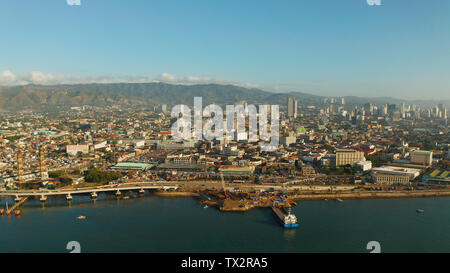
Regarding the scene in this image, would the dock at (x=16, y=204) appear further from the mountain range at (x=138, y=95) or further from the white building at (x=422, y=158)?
the mountain range at (x=138, y=95)

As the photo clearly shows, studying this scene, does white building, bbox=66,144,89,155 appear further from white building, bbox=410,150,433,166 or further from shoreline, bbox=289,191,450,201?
white building, bbox=410,150,433,166

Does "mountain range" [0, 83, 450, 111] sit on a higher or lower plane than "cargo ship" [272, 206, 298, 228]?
higher

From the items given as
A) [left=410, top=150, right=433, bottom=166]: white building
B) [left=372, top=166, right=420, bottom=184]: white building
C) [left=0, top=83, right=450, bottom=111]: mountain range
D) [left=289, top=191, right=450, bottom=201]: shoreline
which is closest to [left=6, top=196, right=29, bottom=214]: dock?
[left=289, top=191, right=450, bottom=201]: shoreline

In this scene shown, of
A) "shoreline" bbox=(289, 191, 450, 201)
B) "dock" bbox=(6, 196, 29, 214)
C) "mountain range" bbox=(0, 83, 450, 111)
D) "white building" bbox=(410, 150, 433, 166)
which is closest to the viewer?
"dock" bbox=(6, 196, 29, 214)

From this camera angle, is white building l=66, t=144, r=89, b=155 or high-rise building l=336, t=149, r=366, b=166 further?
white building l=66, t=144, r=89, b=155

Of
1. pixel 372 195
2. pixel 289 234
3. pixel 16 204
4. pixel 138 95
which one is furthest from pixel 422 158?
pixel 138 95

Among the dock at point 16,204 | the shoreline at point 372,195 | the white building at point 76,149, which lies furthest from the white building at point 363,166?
the white building at point 76,149
